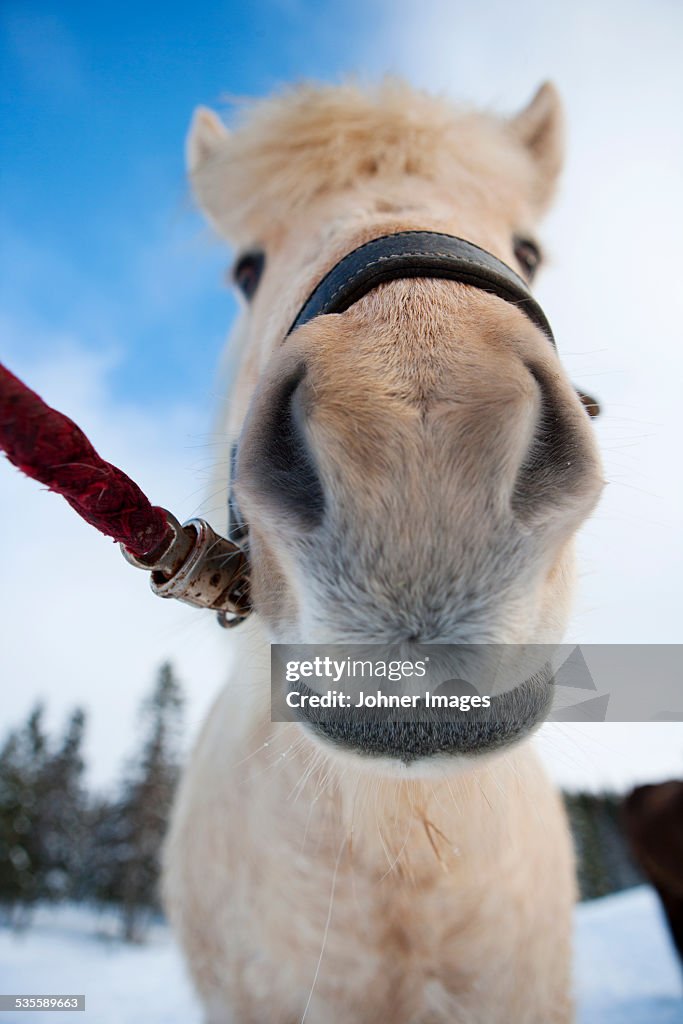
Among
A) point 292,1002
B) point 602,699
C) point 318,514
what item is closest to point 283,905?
point 292,1002

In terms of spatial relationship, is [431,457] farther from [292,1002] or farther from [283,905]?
[292,1002]

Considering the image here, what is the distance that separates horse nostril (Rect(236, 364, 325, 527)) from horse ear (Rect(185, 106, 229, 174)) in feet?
9.29

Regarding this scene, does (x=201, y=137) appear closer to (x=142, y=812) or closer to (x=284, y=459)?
(x=284, y=459)

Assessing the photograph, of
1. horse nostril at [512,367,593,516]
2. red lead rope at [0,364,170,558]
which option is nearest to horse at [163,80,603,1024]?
horse nostril at [512,367,593,516]

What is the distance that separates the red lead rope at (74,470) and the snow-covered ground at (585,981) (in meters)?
2.34

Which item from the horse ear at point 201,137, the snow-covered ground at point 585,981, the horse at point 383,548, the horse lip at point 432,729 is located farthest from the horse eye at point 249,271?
the snow-covered ground at point 585,981

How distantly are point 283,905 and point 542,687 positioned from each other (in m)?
1.54

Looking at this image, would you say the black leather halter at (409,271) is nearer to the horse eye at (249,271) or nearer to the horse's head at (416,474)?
the horse's head at (416,474)

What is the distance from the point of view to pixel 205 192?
Answer: 10.1 feet

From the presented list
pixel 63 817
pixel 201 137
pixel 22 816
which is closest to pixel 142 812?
pixel 63 817

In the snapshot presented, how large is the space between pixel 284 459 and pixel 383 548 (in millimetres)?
291

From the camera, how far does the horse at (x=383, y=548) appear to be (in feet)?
3.09

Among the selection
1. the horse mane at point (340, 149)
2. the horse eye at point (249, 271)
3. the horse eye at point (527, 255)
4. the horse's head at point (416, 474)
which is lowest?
the horse's head at point (416, 474)

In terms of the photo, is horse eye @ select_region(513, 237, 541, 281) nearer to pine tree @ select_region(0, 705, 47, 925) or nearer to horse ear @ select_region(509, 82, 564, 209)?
horse ear @ select_region(509, 82, 564, 209)
